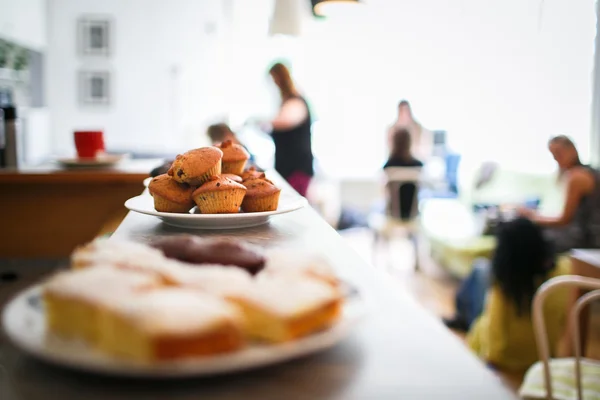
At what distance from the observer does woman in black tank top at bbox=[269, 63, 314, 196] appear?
11.5 ft

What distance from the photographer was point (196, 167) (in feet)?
3.53

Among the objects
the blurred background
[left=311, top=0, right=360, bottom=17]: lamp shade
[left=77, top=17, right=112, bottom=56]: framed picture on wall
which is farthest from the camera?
[left=77, top=17, right=112, bottom=56]: framed picture on wall

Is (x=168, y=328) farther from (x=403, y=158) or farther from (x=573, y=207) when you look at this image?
(x=403, y=158)

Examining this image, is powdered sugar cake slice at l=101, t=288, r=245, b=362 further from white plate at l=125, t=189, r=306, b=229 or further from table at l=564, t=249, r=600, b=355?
table at l=564, t=249, r=600, b=355

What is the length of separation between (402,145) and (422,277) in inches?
42.2

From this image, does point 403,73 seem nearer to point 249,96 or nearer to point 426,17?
point 426,17

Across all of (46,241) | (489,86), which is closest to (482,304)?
(46,241)

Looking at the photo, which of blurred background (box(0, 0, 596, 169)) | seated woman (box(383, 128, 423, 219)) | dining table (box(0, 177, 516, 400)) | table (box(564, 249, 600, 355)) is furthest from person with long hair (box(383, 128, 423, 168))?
dining table (box(0, 177, 516, 400))

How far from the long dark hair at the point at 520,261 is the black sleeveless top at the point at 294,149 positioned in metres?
1.23

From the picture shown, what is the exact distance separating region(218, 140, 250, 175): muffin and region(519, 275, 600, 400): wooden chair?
34.8 inches

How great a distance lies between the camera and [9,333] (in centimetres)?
47

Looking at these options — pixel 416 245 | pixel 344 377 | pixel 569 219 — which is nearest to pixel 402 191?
pixel 416 245

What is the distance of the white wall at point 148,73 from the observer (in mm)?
6723

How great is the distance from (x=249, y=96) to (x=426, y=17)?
220 cm
